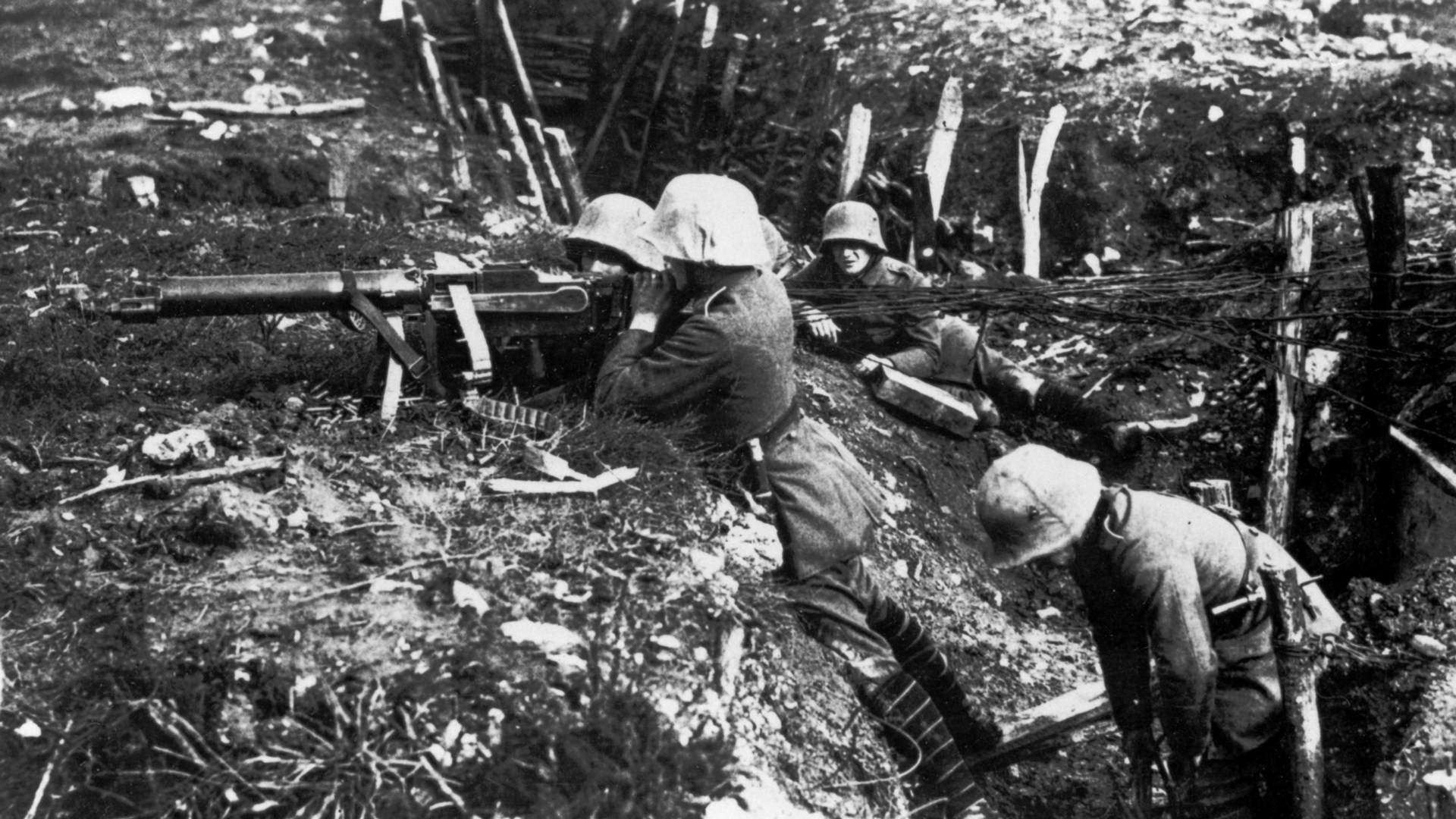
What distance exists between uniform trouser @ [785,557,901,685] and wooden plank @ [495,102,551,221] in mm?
5318

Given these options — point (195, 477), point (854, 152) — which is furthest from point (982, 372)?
point (195, 477)

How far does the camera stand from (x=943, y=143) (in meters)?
8.37

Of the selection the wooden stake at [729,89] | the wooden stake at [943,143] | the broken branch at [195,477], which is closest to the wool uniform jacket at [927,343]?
the wooden stake at [943,143]

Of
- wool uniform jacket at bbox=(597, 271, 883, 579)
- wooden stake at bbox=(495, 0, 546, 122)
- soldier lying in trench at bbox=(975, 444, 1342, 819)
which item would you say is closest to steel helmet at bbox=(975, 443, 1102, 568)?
soldier lying in trench at bbox=(975, 444, 1342, 819)

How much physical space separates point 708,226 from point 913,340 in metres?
3.24

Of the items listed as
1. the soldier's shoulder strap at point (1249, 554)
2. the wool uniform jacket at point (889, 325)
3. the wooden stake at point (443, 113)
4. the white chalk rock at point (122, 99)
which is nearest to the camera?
the soldier's shoulder strap at point (1249, 554)

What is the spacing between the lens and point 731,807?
3.07 m

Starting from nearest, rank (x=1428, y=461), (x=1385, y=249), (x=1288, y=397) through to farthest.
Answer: (x=1428, y=461), (x=1385, y=249), (x=1288, y=397)

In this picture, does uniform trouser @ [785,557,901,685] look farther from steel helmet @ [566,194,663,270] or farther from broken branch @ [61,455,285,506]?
broken branch @ [61,455,285,506]

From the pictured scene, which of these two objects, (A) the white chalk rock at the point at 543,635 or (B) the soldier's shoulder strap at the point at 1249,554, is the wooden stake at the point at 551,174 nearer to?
(A) the white chalk rock at the point at 543,635

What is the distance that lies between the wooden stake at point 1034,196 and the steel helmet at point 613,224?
4.02 metres

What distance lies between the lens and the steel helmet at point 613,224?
4633 mm

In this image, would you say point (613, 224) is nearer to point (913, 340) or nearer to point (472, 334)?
point (472, 334)

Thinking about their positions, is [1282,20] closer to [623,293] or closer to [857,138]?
[857,138]
